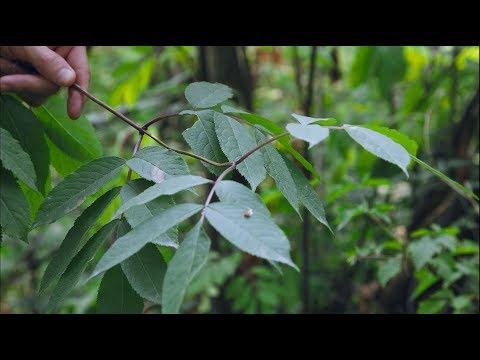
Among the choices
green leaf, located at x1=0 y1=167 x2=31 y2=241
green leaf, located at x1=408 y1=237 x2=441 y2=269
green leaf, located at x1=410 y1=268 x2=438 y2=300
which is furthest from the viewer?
green leaf, located at x1=410 y1=268 x2=438 y2=300

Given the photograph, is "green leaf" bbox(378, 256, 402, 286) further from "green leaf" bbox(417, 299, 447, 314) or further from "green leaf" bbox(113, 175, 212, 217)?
"green leaf" bbox(113, 175, 212, 217)

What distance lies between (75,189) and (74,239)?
0.07 m

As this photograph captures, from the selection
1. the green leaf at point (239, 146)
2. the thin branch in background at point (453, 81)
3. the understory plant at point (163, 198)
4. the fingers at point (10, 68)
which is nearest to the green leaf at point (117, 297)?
the understory plant at point (163, 198)

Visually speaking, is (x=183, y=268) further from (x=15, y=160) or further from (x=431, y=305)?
(x=431, y=305)

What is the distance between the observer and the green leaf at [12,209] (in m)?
0.74

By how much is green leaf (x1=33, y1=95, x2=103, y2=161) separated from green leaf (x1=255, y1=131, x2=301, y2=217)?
0.39m

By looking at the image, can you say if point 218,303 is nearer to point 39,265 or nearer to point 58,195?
point 39,265

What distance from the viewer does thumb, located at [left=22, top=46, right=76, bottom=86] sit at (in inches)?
36.2

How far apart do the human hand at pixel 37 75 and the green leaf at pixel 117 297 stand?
1.24 feet

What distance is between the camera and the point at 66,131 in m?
1.01

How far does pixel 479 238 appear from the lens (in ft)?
6.53

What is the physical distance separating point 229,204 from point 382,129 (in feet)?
0.90

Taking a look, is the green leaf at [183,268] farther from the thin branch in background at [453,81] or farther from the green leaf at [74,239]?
the thin branch in background at [453,81]

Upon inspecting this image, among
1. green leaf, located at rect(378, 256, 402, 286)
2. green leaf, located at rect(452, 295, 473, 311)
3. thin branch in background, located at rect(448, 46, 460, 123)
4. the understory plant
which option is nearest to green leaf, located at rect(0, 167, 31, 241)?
the understory plant
